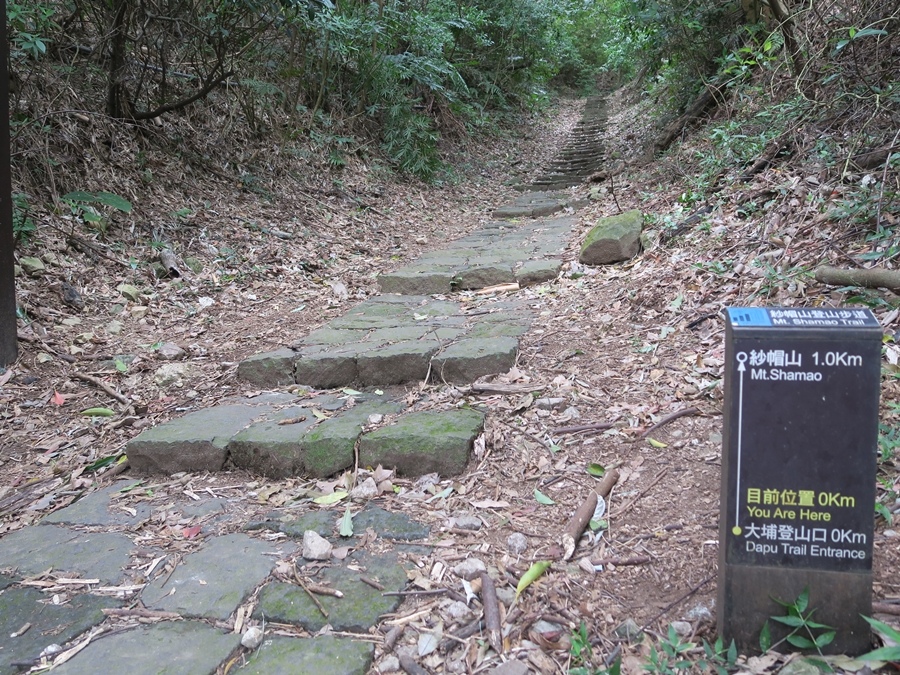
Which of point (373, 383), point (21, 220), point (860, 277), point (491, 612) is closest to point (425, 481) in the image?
point (491, 612)

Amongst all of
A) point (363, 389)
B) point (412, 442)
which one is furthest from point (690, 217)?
point (412, 442)

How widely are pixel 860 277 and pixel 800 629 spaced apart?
1.97m

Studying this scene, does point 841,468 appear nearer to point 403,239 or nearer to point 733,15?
point 403,239

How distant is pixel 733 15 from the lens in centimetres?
733

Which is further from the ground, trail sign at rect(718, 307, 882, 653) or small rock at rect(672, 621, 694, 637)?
trail sign at rect(718, 307, 882, 653)

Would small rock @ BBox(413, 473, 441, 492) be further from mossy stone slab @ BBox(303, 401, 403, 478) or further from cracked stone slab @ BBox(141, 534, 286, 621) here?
cracked stone slab @ BBox(141, 534, 286, 621)

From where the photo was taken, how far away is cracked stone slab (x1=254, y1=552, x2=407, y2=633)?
6.22 ft

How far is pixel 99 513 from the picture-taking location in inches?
104

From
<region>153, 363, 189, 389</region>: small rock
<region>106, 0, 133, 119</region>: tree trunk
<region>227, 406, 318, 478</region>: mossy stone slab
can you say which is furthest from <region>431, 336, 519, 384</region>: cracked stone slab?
<region>106, 0, 133, 119</region>: tree trunk

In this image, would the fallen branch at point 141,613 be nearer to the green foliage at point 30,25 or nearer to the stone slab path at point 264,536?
the stone slab path at point 264,536

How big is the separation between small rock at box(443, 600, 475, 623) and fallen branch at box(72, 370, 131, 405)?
2.51 metres

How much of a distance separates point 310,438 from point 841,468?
199 cm

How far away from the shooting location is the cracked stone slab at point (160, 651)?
1756mm

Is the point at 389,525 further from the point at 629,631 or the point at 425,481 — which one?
the point at 629,631
